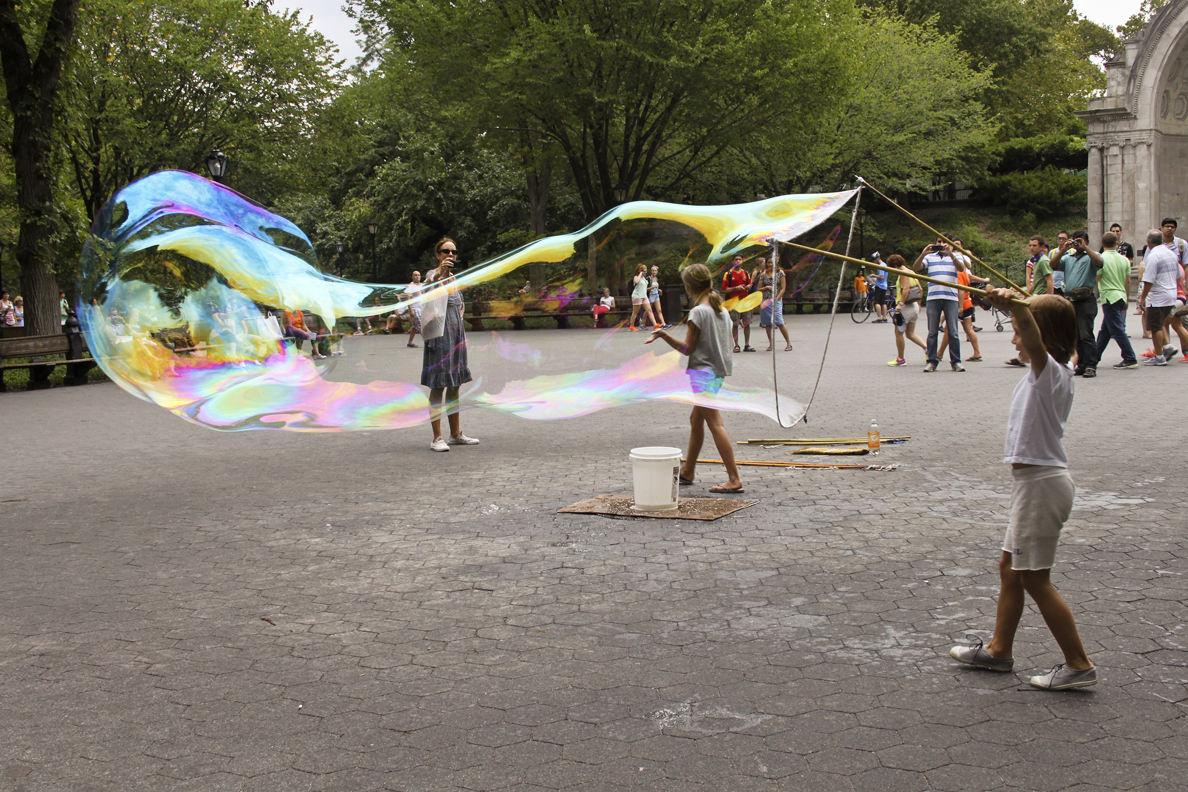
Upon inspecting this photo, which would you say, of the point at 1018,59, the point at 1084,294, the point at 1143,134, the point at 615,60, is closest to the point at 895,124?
the point at 1143,134

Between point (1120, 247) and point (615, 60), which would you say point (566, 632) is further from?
point (615, 60)

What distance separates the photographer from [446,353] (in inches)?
360

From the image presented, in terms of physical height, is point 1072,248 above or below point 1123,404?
above

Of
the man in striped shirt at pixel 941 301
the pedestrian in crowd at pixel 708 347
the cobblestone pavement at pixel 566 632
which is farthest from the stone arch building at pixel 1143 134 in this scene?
the pedestrian in crowd at pixel 708 347

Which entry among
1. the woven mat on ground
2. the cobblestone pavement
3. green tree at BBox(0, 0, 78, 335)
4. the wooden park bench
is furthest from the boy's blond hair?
green tree at BBox(0, 0, 78, 335)

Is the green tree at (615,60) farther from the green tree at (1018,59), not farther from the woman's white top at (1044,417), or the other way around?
the green tree at (1018,59)

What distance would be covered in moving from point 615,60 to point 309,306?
772 inches

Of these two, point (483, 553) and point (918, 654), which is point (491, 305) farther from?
point (918, 654)

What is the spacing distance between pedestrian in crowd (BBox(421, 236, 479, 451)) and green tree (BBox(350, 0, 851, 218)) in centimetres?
1625

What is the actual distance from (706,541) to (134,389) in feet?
14.3

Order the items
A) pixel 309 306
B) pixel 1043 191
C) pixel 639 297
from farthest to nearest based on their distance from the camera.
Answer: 1. pixel 1043 191
2. pixel 309 306
3. pixel 639 297

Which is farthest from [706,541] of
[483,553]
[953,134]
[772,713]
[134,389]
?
[953,134]

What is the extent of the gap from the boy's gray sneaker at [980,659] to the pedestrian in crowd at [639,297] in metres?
3.87

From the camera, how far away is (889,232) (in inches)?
1906
